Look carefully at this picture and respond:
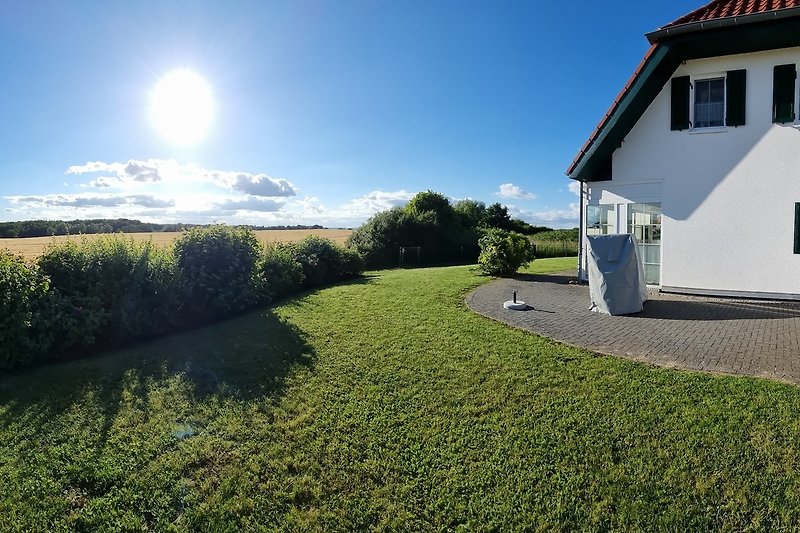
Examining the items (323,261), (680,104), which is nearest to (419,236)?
(323,261)

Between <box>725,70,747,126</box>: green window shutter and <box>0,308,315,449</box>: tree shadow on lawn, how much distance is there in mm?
Answer: 10516

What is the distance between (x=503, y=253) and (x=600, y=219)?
11.3 feet

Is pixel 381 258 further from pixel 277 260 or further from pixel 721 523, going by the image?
pixel 721 523

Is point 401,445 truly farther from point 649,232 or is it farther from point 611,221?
point 611,221

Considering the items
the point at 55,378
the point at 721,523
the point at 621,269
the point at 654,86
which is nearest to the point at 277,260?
the point at 55,378

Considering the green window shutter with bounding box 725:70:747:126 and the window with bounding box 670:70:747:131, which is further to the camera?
the window with bounding box 670:70:747:131

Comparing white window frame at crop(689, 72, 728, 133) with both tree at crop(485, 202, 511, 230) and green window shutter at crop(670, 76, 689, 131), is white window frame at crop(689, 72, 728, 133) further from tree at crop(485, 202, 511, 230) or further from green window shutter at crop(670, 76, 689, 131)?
tree at crop(485, 202, 511, 230)

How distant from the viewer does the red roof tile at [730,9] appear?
9328 mm

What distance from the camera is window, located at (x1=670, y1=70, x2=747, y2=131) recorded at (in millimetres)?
10414

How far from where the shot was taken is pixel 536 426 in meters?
4.45

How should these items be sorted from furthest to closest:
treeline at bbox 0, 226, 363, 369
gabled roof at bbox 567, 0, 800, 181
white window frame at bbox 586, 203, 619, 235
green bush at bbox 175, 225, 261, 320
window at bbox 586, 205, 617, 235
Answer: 1. window at bbox 586, 205, 617, 235
2. white window frame at bbox 586, 203, 619, 235
3. green bush at bbox 175, 225, 261, 320
4. gabled roof at bbox 567, 0, 800, 181
5. treeline at bbox 0, 226, 363, 369

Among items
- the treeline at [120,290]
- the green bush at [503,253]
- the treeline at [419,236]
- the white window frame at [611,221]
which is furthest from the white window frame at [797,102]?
the treeline at [419,236]

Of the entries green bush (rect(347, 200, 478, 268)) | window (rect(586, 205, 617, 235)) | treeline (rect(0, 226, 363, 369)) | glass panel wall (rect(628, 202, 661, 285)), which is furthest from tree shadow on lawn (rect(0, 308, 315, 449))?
green bush (rect(347, 200, 478, 268))

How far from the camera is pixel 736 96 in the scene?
10.1 meters
